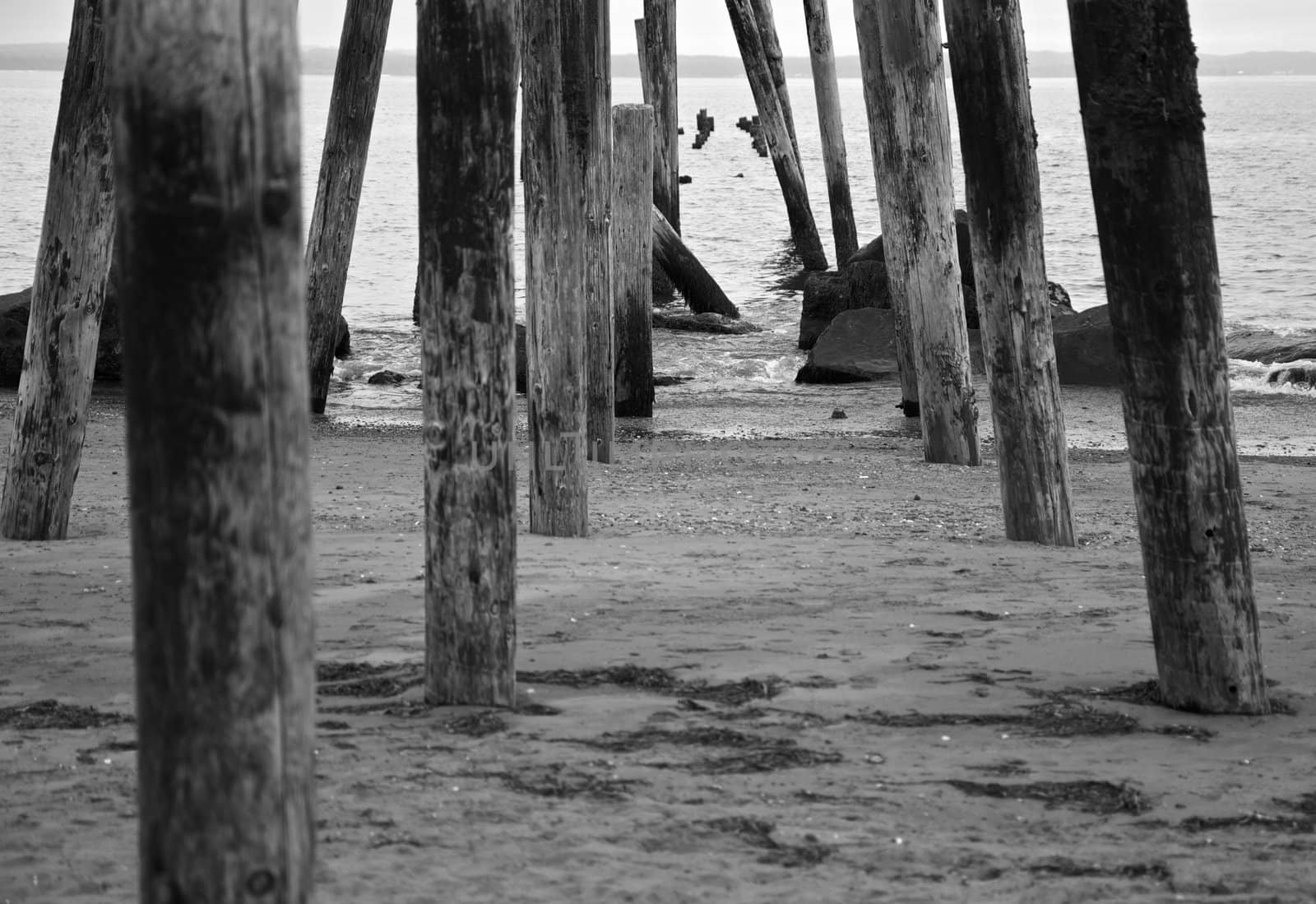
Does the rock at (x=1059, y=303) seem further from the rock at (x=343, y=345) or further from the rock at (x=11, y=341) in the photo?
the rock at (x=11, y=341)

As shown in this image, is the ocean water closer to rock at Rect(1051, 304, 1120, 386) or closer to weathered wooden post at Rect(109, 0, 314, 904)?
rock at Rect(1051, 304, 1120, 386)

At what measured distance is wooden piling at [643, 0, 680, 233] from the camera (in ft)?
57.1

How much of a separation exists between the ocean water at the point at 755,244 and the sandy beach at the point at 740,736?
622cm

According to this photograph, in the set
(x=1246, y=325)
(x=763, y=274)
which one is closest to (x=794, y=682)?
(x=1246, y=325)

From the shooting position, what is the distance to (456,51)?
3402mm

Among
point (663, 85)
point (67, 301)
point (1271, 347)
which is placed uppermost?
point (663, 85)

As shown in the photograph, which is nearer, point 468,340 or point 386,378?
point 468,340

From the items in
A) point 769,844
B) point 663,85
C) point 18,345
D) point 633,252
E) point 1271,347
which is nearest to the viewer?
point 769,844

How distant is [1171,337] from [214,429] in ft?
7.76

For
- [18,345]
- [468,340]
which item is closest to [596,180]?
[468,340]

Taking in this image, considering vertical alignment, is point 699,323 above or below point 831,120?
below

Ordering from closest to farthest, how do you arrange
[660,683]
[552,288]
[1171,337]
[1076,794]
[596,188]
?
[1076,794] → [1171,337] → [660,683] → [552,288] → [596,188]

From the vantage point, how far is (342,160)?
29.1 ft

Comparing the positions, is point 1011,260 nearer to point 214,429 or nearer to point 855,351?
point 214,429
